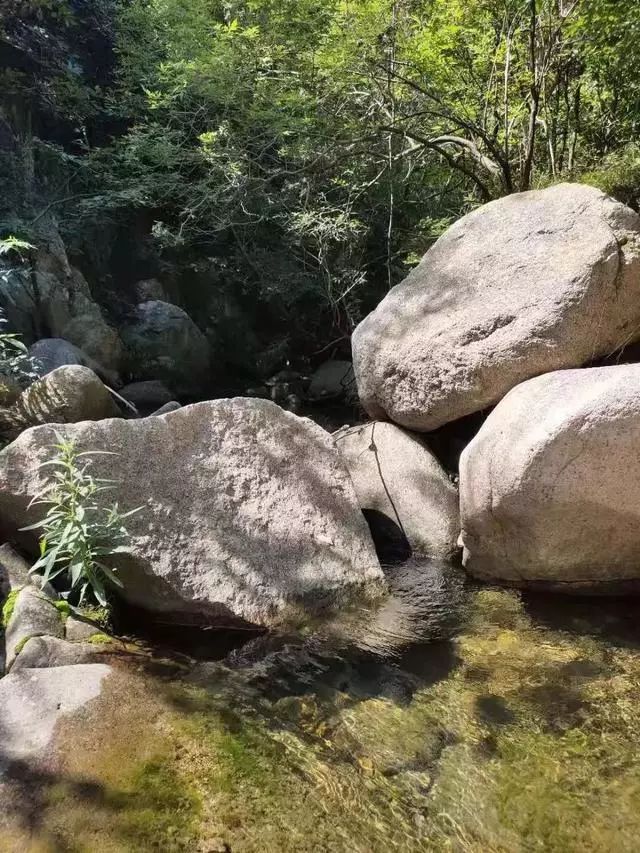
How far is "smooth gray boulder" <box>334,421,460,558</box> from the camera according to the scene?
4.74 m

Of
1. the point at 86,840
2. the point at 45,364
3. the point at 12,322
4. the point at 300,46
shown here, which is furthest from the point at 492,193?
the point at 86,840

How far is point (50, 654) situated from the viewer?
2.78 meters

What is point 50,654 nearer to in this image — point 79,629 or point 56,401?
point 79,629

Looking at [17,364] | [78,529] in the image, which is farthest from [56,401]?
[78,529]

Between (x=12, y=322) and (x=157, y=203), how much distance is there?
3.11 m

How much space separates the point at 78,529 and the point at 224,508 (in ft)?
3.10

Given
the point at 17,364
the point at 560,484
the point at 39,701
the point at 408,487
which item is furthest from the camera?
the point at 17,364

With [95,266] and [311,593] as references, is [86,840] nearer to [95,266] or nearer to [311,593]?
[311,593]

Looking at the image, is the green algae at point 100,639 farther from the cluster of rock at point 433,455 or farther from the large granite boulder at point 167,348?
the large granite boulder at point 167,348

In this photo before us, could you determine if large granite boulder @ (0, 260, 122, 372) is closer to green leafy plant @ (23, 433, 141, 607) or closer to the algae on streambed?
green leafy plant @ (23, 433, 141, 607)

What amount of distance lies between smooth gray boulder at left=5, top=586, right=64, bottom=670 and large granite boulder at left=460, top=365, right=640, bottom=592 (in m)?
2.53

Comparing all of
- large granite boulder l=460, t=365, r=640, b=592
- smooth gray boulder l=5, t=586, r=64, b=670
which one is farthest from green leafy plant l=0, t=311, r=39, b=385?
large granite boulder l=460, t=365, r=640, b=592

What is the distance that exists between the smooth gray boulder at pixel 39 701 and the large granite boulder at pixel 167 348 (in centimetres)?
733

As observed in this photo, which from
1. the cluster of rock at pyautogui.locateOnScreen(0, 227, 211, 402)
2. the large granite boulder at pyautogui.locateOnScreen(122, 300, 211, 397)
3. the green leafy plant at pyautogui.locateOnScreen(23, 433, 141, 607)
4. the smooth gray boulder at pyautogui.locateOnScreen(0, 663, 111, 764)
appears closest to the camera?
the smooth gray boulder at pyautogui.locateOnScreen(0, 663, 111, 764)
